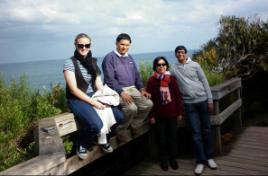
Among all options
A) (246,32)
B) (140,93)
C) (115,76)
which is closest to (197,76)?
(140,93)

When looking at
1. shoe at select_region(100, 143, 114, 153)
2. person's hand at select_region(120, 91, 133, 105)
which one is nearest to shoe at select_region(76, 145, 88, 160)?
shoe at select_region(100, 143, 114, 153)

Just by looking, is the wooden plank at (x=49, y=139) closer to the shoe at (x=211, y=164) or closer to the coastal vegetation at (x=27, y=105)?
the coastal vegetation at (x=27, y=105)

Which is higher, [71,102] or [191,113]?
[71,102]

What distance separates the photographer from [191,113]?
4.60 metres

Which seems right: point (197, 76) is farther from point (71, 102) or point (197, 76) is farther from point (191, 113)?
point (71, 102)

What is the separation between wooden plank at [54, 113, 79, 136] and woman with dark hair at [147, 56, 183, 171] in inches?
51.9

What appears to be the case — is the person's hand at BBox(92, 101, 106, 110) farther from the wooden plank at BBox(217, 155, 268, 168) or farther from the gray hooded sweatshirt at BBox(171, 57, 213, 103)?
the wooden plank at BBox(217, 155, 268, 168)

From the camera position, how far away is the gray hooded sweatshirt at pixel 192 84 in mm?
4543

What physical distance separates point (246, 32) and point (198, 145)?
297 inches

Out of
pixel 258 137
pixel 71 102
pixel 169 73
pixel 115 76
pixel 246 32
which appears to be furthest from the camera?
pixel 246 32

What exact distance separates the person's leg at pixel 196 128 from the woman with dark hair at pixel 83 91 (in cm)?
141

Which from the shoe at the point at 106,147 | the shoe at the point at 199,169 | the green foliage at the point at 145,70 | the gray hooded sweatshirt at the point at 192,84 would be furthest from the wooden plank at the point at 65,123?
the green foliage at the point at 145,70

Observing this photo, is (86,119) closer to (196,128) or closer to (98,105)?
(98,105)

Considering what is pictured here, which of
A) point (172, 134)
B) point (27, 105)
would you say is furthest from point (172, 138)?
point (27, 105)
